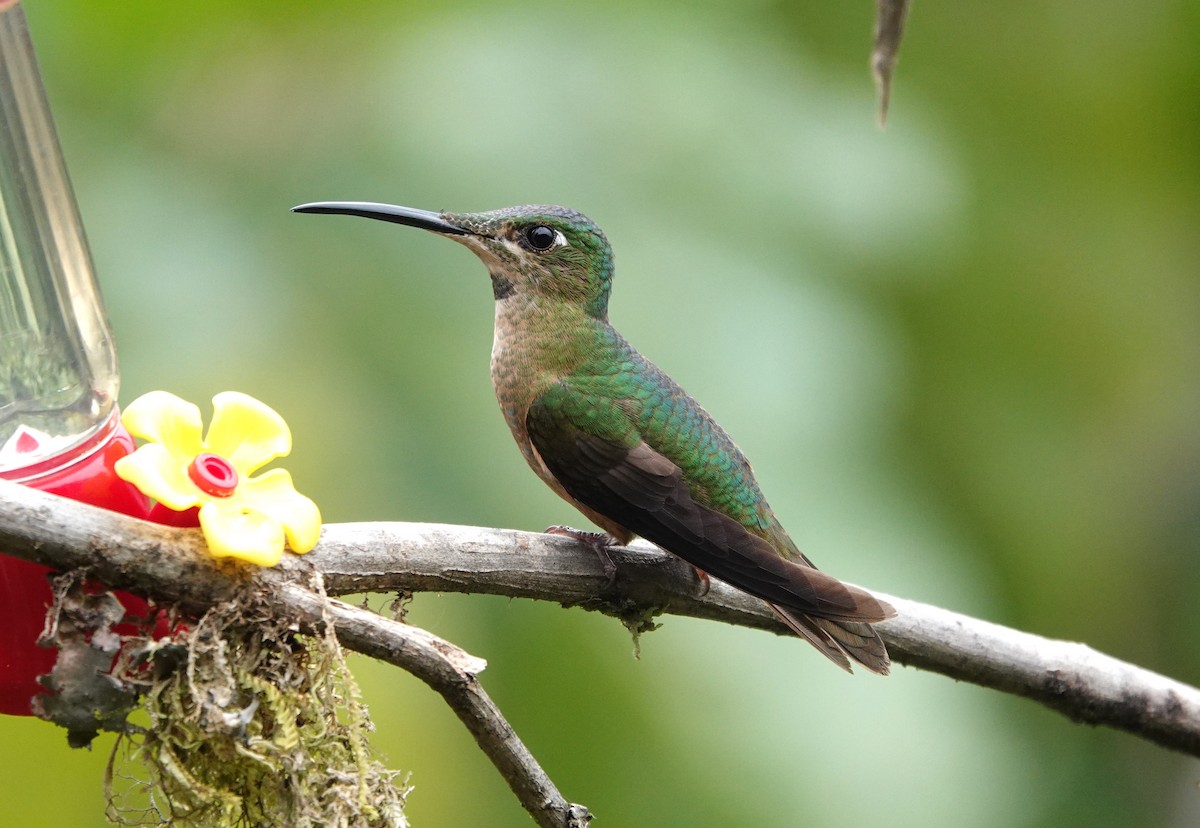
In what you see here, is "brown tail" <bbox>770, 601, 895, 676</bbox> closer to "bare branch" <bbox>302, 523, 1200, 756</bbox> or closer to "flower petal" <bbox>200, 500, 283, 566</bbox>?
"bare branch" <bbox>302, 523, 1200, 756</bbox>

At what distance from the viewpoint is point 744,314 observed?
13.0 feet

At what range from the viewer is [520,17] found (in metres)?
4.59

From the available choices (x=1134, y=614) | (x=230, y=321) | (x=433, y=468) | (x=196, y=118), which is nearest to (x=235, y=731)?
(x=433, y=468)

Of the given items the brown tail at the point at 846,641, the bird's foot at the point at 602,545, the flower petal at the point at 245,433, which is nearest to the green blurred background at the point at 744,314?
the bird's foot at the point at 602,545

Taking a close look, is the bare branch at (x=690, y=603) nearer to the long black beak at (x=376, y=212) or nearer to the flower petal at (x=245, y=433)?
the flower petal at (x=245, y=433)

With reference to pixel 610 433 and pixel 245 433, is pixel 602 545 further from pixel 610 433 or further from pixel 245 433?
pixel 245 433

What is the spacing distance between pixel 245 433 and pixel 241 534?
370 millimetres

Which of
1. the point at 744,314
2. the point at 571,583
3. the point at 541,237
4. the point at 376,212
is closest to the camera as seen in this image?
the point at 571,583

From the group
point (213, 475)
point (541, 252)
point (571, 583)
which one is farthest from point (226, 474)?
point (541, 252)

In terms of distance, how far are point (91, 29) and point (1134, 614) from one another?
4.67 metres

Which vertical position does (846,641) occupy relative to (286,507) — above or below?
below

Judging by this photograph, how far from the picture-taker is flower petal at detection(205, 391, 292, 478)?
216 centimetres

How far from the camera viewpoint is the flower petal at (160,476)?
188 centimetres

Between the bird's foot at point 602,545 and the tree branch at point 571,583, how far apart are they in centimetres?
1
